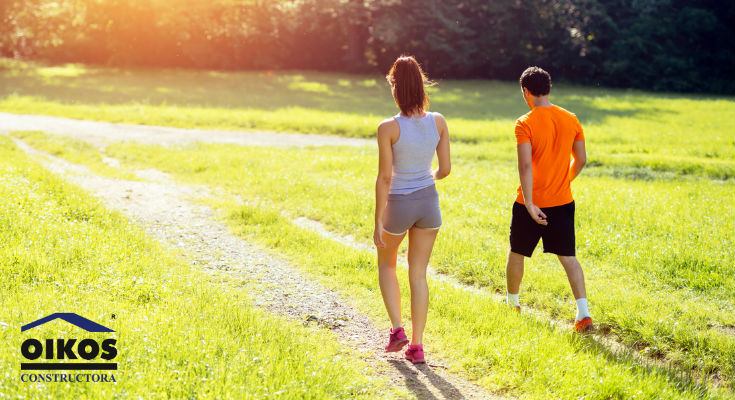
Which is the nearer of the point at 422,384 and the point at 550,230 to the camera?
the point at 422,384

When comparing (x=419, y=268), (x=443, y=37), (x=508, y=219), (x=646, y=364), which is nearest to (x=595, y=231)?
(x=508, y=219)

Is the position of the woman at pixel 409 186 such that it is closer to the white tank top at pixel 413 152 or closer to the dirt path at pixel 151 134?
the white tank top at pixel 413 152

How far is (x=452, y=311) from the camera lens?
20.7ft

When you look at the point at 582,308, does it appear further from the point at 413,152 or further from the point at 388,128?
the point at 388,128

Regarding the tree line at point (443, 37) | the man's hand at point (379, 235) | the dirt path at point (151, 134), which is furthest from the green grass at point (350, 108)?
the man's hand at point (379, 235)

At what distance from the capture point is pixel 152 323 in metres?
5.12

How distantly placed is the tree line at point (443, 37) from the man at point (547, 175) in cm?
3545

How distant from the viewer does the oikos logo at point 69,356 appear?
4.19 meters

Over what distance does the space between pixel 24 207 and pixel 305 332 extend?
4656 millimetres

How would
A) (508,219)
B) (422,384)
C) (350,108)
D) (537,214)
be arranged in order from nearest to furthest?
(422,384), (537,214), (508,219), (350,108)

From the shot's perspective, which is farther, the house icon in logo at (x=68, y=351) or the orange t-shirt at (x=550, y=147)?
the orange t-shirt at (x=550, y=147)

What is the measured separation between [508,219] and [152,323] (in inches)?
247

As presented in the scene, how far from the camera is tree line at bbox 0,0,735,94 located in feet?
136

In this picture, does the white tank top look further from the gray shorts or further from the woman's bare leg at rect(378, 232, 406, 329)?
the woman's bare leg at rect(378, 232, 406, 329)
